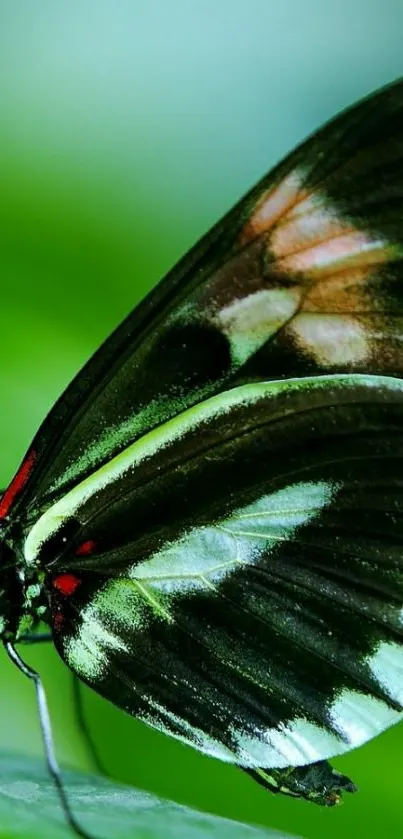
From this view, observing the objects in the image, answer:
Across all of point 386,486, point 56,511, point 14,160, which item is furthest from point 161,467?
point 14,160

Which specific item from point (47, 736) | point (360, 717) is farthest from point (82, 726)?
point (360, 717)

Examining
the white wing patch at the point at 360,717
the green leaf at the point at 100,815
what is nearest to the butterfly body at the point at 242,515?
the white wing patch at the point at 360,717

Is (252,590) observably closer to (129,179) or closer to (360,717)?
(360,717)

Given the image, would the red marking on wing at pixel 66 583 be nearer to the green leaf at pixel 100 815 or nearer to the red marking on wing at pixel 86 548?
the red marking on wing at pixel 86 548

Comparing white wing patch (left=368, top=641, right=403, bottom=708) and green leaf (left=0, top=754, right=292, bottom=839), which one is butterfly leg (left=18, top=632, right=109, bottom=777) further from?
white wing patch (left=368, top=641, right=403, bottom=708)

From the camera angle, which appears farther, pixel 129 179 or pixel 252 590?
pixel 129 179

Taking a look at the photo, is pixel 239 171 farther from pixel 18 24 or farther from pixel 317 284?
pixel 317 284

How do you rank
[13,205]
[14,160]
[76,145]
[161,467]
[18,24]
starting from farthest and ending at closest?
[18,24] < [76,145] < [14,160] < [13,205] < [161,467]
